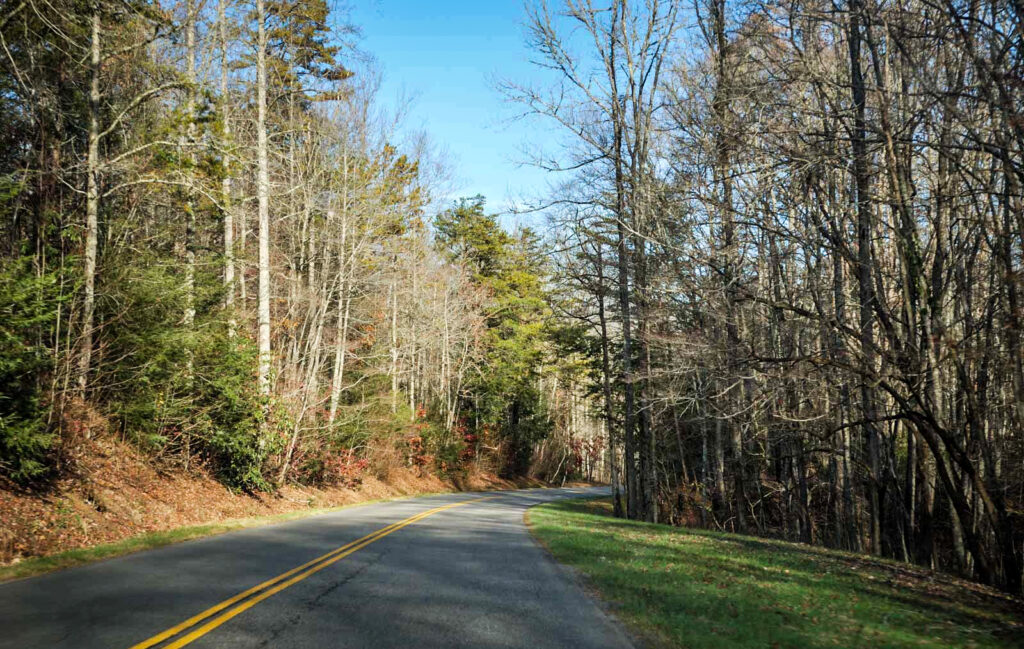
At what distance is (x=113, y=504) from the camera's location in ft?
36.4

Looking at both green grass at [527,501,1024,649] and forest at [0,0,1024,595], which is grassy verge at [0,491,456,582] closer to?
forest at [0,0,1024,595]

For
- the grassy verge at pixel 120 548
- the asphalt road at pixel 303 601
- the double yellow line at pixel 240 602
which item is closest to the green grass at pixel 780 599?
the asphalt road at pixel 303 601

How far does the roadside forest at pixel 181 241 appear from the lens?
10.7 meters

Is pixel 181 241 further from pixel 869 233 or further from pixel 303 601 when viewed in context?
pixel 869 233

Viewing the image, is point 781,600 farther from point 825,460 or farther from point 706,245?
point 825,460

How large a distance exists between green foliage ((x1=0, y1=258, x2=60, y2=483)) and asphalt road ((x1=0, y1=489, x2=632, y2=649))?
2.76m

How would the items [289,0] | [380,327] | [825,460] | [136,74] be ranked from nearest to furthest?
[136,74], [289,0], [825,460], [380,327]

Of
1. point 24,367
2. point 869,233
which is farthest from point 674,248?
point 24,367

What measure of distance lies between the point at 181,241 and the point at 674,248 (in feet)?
39.5

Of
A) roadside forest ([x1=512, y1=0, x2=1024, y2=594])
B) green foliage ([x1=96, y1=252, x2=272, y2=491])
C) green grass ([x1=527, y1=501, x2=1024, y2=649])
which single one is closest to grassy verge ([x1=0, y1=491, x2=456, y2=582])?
green foliage ([x1=96, y1=252, x2=272, y2=491])

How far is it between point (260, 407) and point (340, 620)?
11826 millimetres

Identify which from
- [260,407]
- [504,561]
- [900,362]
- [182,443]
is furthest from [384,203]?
[900,362]

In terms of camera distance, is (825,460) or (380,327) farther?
(380,327)

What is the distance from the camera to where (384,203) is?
25.1 m
